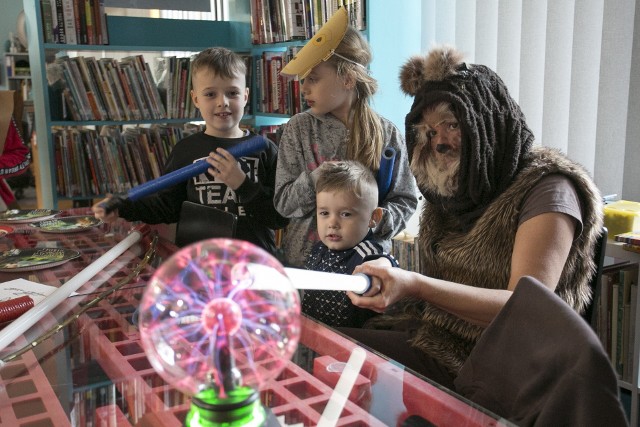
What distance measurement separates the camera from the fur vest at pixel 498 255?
132 centimetres

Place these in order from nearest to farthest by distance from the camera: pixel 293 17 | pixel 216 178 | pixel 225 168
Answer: pixel 225 168 → pixel 216 178 → pixel 293 17

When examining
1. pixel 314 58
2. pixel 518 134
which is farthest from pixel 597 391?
pixel 314 58

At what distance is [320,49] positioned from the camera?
1968 mm

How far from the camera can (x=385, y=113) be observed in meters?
2.92

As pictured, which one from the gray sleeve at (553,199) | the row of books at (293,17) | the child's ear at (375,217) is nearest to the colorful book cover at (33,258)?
the child's ear at (375,217)

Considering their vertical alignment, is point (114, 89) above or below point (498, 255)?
→ above

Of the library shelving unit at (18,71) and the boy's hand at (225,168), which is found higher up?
the library shelving unit at (18,71)

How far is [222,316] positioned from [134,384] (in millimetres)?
406

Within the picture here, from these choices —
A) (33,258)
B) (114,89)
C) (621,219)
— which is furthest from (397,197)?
(114,89)

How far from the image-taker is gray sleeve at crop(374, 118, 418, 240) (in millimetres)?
1768

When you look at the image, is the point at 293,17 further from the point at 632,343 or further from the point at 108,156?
the point at 632,343

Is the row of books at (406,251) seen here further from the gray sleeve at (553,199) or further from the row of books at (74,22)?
the row of books at (74,22)

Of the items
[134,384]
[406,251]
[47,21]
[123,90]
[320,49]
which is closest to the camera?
[134,384]

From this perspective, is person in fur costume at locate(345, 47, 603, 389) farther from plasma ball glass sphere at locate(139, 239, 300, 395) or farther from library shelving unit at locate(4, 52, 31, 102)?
Result: library shelving unit at locate(4, 52, 31, 102)
